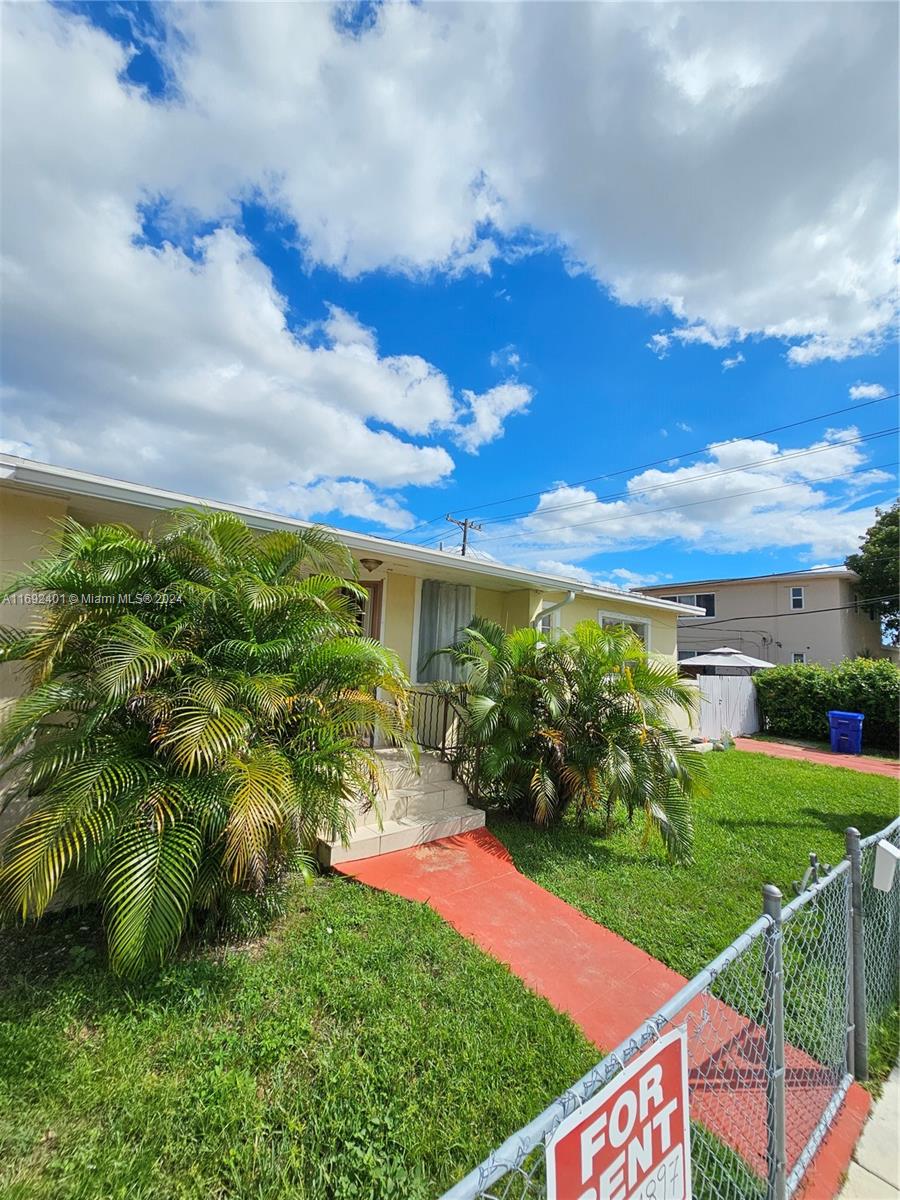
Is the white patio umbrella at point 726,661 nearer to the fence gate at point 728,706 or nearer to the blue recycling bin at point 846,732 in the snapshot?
the fence gate at point 728,706

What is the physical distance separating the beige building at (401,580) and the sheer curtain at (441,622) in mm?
16

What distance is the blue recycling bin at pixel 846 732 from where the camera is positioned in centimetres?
1223

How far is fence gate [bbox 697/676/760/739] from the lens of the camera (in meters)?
13.4

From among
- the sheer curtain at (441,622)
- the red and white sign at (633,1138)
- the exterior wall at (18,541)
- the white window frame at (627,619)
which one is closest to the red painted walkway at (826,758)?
the white window frame at (627,619)

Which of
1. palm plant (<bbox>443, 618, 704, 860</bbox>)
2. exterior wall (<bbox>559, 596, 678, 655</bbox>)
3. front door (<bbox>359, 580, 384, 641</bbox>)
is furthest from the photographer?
exterior wall (<bbox>559, 596, 678, 655</bbox>)

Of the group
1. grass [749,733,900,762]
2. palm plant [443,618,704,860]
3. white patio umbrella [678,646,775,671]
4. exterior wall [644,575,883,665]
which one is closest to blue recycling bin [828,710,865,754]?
grass [749,733,900,762]

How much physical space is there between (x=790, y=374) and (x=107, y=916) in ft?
41.9

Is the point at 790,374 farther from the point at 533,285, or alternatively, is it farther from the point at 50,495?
the point at 50,495

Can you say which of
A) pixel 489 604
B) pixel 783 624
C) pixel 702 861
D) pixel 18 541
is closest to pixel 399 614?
pixel 489 604

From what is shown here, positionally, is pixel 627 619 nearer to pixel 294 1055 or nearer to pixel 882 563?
pixel 294 1055

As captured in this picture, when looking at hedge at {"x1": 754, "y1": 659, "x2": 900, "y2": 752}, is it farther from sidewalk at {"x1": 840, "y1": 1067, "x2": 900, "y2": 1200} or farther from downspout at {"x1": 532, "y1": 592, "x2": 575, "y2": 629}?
sidewalk at {"x1": 840, "y1": 1067, "x2": 900, "y2": 1200}

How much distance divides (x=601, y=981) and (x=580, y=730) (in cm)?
253

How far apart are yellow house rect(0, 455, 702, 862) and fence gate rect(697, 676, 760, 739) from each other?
3.01 metres

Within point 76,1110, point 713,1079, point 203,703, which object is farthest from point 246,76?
point 713,1079
